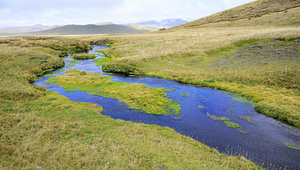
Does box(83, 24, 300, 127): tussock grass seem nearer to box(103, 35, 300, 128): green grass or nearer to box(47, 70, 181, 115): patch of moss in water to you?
box(103, 35, 300, 128): green grass

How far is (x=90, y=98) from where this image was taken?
2480cm

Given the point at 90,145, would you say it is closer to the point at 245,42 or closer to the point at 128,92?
the point at 128,92

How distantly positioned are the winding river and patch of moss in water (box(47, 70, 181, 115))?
126 centimetres

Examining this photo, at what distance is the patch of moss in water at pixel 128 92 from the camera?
72.0 ft

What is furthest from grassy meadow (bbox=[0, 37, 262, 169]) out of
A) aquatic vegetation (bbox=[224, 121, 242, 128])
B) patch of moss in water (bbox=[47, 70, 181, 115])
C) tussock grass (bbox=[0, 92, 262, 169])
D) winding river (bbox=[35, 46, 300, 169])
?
aquatic vegetation (bbox=[224, 121, 242, 128])

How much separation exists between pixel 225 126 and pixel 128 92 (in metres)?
15.8

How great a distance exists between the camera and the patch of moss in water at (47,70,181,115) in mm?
21953

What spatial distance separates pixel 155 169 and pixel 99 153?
394cm

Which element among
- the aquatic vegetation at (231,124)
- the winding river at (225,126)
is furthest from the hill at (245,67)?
the aquatic vegetation at (231,124)

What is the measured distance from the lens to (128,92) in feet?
87.6

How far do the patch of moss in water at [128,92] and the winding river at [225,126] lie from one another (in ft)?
4.12

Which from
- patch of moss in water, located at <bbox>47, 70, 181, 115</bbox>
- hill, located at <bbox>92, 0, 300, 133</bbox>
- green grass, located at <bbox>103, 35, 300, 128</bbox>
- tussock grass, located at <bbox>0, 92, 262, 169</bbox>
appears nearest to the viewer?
tussock grass, located at <bbox>0, 92, 262, 169</bbox>

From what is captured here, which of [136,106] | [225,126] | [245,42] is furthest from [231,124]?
[245,42]

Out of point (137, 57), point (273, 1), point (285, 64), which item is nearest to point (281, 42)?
point (285, 64)
